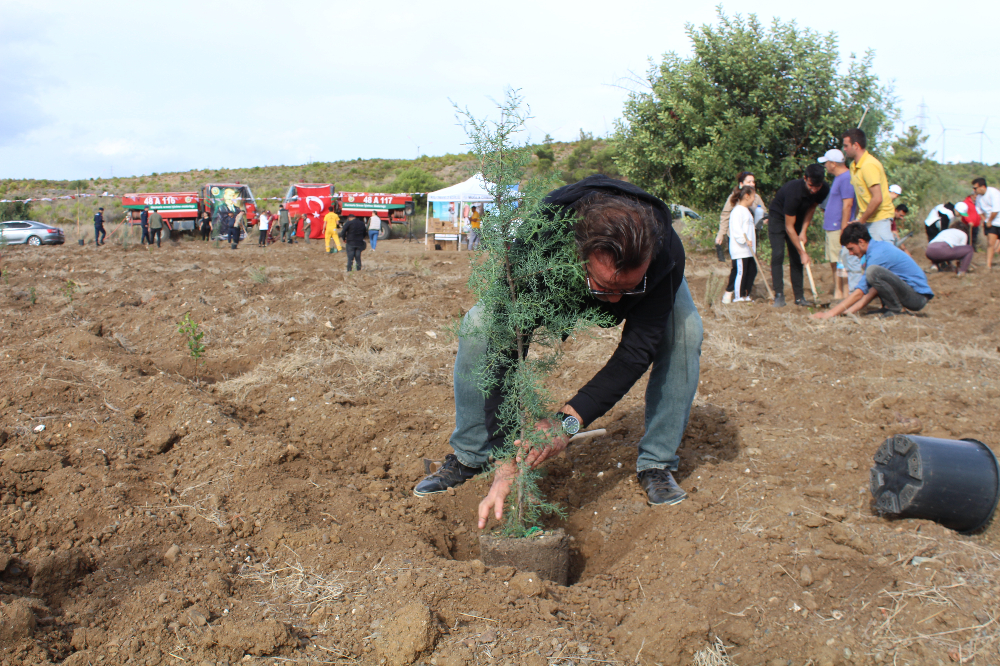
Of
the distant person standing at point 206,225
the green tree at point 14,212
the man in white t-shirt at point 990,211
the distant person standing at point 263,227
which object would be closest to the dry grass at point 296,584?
the man in white t-shirt at point 990,211

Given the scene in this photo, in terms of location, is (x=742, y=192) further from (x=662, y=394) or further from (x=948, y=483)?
(x=948, y=483)

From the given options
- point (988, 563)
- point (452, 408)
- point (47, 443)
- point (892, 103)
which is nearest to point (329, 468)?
point (452, 408)

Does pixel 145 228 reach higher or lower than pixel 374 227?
lower

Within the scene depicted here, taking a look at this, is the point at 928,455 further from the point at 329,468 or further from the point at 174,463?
the point at 174,463

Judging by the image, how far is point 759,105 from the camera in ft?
41.2

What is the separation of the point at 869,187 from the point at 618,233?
5.22 meters

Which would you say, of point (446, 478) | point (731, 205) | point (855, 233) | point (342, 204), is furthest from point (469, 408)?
point (342, 204)

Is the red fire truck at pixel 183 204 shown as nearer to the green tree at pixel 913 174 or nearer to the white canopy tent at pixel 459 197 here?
the white canopy tent at pixel 459 197

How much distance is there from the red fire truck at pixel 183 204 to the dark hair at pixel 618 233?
23.9m

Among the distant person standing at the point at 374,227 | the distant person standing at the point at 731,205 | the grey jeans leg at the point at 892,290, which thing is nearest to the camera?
the grey jeans leg at the point at 892,290

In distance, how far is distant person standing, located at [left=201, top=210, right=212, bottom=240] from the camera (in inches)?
912

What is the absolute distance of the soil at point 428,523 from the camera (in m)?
1.87

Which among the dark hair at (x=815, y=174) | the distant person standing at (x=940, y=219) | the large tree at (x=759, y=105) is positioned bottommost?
the distant person standing at (x=940, y=219)

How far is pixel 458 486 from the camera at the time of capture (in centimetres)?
303
